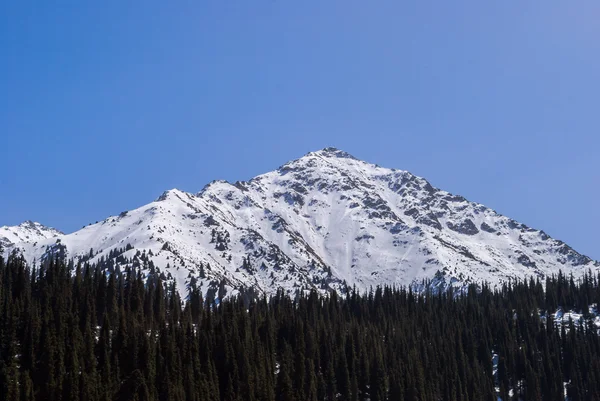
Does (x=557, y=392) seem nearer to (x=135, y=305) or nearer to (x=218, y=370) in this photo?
(x=218, y=370)

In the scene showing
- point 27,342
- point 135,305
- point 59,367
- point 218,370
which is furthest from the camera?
point 135,305

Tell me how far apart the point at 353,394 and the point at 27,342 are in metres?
71.8

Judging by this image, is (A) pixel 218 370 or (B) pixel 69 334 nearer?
(B) pixel 69 334

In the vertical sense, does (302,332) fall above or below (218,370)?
above

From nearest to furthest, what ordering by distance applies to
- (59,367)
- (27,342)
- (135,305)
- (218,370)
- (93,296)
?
1. (59,367)
2. (27,342)
3. (218,370)
4. (93,296)
5. (135,305)

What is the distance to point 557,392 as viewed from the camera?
193125 millimetres

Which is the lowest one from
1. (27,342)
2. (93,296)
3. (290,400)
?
(290,400)

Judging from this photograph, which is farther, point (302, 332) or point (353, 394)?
point (302, 332)

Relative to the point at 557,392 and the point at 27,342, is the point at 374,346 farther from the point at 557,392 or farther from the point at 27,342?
the point at 27,342

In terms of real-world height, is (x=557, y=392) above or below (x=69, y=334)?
below

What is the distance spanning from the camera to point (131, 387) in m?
133

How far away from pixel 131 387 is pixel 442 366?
319 feet

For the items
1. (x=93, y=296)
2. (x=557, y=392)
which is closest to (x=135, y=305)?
(x=93, y=296)

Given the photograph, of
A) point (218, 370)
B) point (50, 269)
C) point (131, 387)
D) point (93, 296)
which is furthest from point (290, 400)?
point (50, 269)
